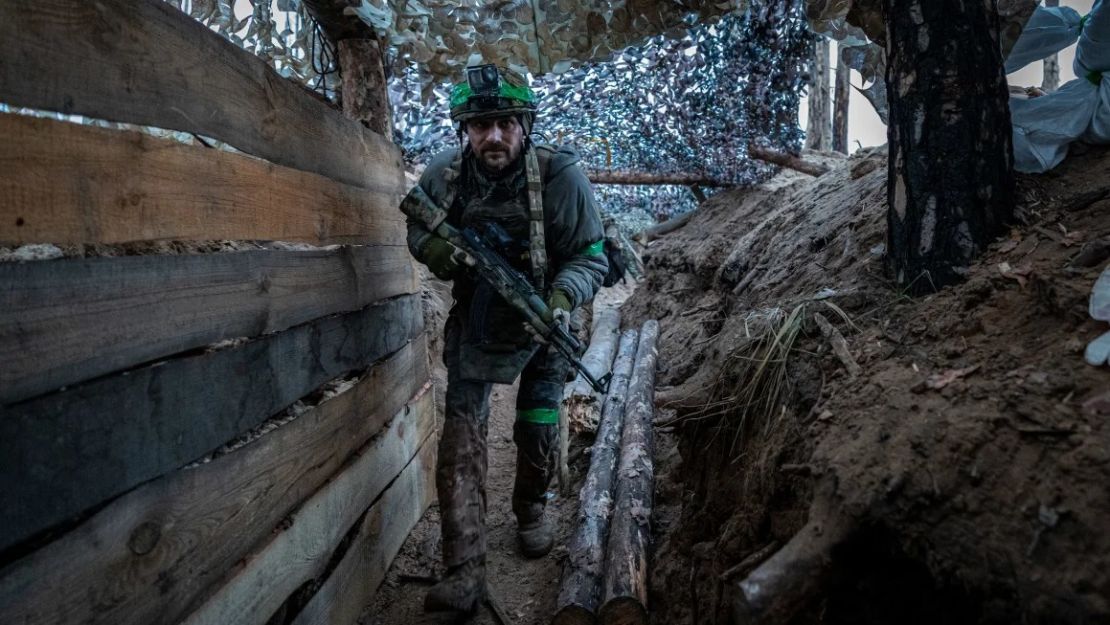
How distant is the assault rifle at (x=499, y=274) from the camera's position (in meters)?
3.23

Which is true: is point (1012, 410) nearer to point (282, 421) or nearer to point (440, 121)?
point (282, 421)

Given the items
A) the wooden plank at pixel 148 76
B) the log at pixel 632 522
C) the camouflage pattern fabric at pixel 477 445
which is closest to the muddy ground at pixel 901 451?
the log at pixel 632 522

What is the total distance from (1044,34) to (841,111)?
352 inches

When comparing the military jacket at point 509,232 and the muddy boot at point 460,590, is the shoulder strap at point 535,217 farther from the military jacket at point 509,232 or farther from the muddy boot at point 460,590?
the muddy boot at point 460,590

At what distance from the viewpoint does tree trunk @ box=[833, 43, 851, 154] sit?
11.0m

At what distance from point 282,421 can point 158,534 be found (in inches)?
28.6

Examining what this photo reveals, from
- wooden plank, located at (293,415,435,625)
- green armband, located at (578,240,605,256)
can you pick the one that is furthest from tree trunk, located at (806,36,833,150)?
wooden plank, located at (293,415,435,625)

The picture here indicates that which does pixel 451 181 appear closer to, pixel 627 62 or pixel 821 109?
pixel 627 62

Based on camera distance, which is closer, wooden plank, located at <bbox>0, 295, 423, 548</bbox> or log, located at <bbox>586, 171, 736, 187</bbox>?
wooden plank, located at <bbox>0, 295, 423, 548</bbox>

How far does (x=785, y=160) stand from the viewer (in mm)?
7500

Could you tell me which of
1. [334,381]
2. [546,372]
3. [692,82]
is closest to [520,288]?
[546,372]

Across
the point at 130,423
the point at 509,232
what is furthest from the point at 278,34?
the point at 130,423

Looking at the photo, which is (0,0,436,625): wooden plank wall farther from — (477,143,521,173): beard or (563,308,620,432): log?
(563,308,620,432): log

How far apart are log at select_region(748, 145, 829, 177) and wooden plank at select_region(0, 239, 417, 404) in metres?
6.14
